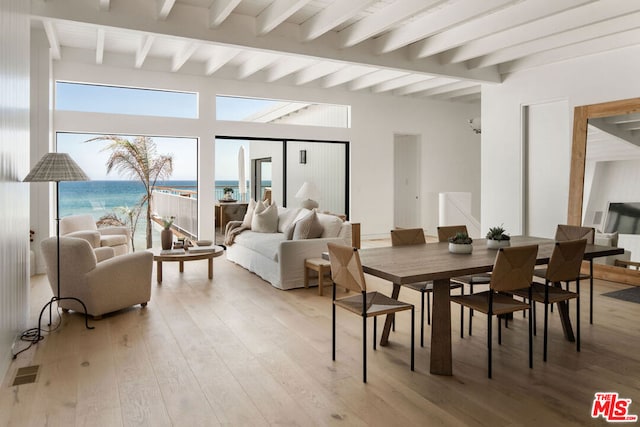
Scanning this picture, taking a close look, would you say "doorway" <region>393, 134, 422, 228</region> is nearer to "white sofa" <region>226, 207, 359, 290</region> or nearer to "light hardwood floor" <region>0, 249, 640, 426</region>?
"white sofa" <region>226, 207, 359, 290</region>

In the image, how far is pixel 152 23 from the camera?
15.8ft

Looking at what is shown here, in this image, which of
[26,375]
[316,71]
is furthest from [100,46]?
[26,375]

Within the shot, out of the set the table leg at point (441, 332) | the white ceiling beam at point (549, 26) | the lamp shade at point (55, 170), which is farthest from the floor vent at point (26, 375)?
the white ceiling beam at point (549, 26)

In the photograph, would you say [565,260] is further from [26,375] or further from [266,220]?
[266,220]

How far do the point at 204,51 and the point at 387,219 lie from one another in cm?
493

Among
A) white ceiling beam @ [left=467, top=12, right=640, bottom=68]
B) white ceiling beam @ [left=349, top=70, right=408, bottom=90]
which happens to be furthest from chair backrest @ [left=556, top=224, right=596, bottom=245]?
white ceiling beam @ [left=349, top=70, right=408, bottom=90]

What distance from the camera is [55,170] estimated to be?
3.57 metres

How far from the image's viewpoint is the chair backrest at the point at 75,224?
6.02 metres

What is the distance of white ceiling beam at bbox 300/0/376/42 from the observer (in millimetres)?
4430

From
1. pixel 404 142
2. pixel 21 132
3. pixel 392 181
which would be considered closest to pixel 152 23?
pixel 21 132

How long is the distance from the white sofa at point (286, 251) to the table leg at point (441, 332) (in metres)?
2.48

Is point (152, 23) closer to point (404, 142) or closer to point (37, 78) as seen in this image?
point (37, 78)

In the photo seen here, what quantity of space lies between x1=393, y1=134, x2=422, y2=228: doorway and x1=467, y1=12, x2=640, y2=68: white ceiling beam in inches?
143

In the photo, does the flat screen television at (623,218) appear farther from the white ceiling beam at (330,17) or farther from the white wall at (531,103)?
the white ceiling beam at (330,17)
